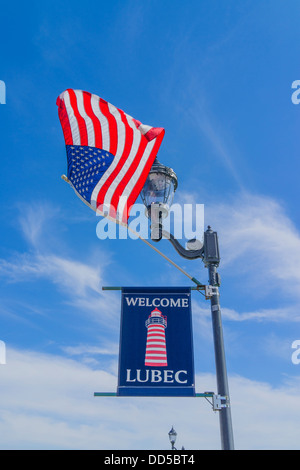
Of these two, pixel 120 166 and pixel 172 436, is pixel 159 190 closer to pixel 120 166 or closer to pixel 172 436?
pixel 120 166

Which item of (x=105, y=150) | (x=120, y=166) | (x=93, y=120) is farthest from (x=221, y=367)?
(x=93, y=120)

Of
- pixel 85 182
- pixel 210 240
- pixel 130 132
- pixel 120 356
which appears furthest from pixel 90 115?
pixel 120 356

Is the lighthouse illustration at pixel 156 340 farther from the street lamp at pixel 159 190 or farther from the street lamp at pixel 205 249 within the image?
the street lamp at pixel 159 190

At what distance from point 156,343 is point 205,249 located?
1664 millimetres

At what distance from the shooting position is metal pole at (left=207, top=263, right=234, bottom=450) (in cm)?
464

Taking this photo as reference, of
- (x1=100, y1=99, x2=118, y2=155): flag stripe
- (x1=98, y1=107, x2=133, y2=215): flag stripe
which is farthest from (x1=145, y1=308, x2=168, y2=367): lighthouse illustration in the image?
(x1=100, y1=99, x2=118, y2=155): flag stripe

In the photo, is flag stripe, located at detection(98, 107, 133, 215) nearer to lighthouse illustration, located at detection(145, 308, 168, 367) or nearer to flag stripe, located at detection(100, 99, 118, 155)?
flag stripe, located at detection(100, 99, 118, 155)

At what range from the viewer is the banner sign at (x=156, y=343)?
5090 mm

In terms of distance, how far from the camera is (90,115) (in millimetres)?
7543

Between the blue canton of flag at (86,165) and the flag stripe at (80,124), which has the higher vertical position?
the flag stripe at (80,124)

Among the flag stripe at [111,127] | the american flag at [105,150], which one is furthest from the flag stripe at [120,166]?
the flag stripe at [111,127]
